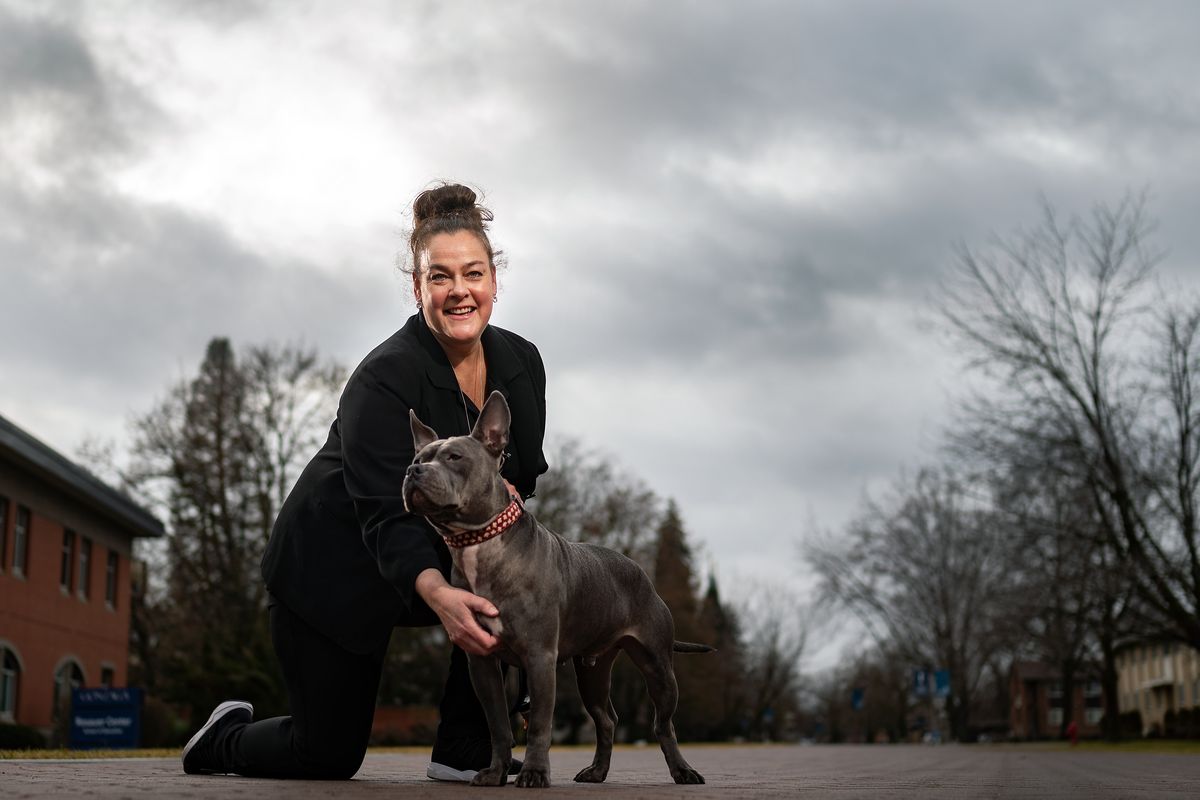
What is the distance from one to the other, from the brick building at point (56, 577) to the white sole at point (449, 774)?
87.7 feet

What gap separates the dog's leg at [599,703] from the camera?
20.4 ft

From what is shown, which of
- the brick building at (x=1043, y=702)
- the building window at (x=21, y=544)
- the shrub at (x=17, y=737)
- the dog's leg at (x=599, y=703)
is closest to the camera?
the dog's leg at (x=599, y=703)

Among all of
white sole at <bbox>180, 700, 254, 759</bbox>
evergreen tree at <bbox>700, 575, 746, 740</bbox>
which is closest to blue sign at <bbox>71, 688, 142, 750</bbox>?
white sole at <bbox>180, 700, 254, 759</bbox>

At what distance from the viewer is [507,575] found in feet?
16.7

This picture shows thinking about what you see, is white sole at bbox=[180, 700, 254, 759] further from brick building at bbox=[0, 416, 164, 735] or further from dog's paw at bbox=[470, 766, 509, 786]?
brick building at bbox=[0, 416, 164, 735]

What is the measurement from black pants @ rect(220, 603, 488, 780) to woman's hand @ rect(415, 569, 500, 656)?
3.62 feet

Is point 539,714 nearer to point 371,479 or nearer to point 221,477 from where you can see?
point 371,479

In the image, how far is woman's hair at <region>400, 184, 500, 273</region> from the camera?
6.08 m

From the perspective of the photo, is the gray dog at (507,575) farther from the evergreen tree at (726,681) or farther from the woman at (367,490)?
the evergreen tree at (726,681)

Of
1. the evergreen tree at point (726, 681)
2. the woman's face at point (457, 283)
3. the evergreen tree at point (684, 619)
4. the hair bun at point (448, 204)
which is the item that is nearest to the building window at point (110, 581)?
the evergreen tree at point (684, 619)

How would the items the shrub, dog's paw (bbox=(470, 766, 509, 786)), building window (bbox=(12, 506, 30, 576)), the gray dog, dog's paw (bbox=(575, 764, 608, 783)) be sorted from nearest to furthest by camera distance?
the gray dog < dog's paw (bbox=(470, 766, 509, 786)) < dog's paw (bbox=(575, 764, 608, 783)) < the shrub < building window (bbox=(12, 506, 30, 576))

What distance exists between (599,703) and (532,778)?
1.34 m

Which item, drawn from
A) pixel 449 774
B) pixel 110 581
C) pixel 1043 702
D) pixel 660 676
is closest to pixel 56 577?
pixel 110 581

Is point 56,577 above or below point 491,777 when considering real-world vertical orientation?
above
